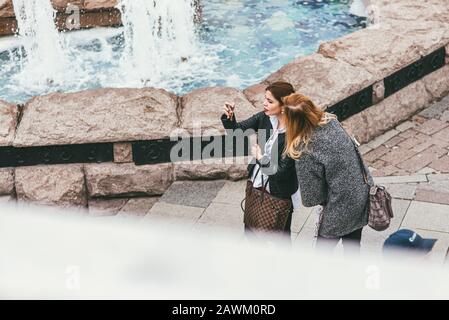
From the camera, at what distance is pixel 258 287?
196 inches

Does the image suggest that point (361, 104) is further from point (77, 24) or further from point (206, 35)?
point (77, 24)

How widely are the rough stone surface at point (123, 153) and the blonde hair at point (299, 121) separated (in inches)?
91.4

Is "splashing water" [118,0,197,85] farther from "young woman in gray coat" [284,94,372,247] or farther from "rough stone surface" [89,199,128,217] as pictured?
"young woman in gray coat" [284,94,372,247]

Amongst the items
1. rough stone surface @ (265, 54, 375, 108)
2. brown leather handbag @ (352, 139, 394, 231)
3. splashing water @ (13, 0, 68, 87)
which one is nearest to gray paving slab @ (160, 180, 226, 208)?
rough stone surface @ (265, 54, 375, 108)

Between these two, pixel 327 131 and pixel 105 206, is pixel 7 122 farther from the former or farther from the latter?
pixel 327 131

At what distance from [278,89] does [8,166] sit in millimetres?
2884

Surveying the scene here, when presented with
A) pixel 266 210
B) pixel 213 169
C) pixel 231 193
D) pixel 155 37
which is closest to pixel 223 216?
pixel 231 193

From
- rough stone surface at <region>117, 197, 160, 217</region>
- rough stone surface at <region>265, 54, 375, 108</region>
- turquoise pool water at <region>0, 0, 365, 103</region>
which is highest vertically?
rough stone surface at <region>265, 54, 375, 108</region>

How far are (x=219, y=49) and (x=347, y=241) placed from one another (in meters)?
5.46

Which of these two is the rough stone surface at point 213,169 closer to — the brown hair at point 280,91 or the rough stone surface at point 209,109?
the rough stone surface at point 209,109

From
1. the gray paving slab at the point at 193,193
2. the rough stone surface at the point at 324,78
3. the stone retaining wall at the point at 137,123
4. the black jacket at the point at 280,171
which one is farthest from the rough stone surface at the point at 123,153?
the black jacket at the point at 280,171

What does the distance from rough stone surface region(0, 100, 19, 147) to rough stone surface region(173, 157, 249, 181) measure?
142 cm

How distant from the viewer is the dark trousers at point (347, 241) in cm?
485

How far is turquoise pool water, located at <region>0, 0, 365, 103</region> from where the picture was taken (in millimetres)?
8992
